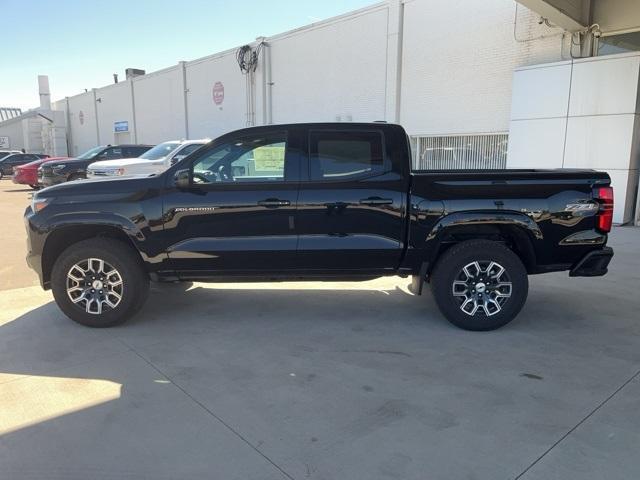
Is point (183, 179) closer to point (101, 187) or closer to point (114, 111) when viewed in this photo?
point (101, 187)

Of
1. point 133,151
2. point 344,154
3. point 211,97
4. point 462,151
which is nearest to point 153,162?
point 133,151

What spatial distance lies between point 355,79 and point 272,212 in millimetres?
13717

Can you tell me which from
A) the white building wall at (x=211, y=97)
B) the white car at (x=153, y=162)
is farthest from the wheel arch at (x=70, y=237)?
the white building wall at (x=211, y=97)

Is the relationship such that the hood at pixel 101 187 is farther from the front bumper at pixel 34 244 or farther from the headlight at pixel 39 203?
the front bumper at pixel 34 244

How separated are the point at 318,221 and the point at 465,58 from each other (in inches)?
438

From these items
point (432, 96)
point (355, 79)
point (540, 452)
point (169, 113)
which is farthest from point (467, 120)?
point (169, 113)

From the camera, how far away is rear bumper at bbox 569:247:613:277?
4.88 metres

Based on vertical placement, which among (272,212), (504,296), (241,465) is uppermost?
(272,212)

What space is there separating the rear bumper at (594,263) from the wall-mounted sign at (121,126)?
109 ft

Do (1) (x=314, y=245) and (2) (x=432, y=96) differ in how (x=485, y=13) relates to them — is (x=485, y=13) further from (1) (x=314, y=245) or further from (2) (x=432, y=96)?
(1) (x=314, y=245)

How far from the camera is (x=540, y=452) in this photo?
9.62 feet


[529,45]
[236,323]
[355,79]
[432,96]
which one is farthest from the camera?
[355,79]

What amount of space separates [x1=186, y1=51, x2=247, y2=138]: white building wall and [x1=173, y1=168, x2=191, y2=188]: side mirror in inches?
734

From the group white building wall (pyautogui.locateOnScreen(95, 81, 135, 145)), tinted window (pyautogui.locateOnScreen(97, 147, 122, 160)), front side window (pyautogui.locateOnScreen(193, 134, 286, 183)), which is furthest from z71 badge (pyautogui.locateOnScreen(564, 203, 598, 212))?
white building wall (pyautogui.locateOnScreen(95, 81, 135, 145))
